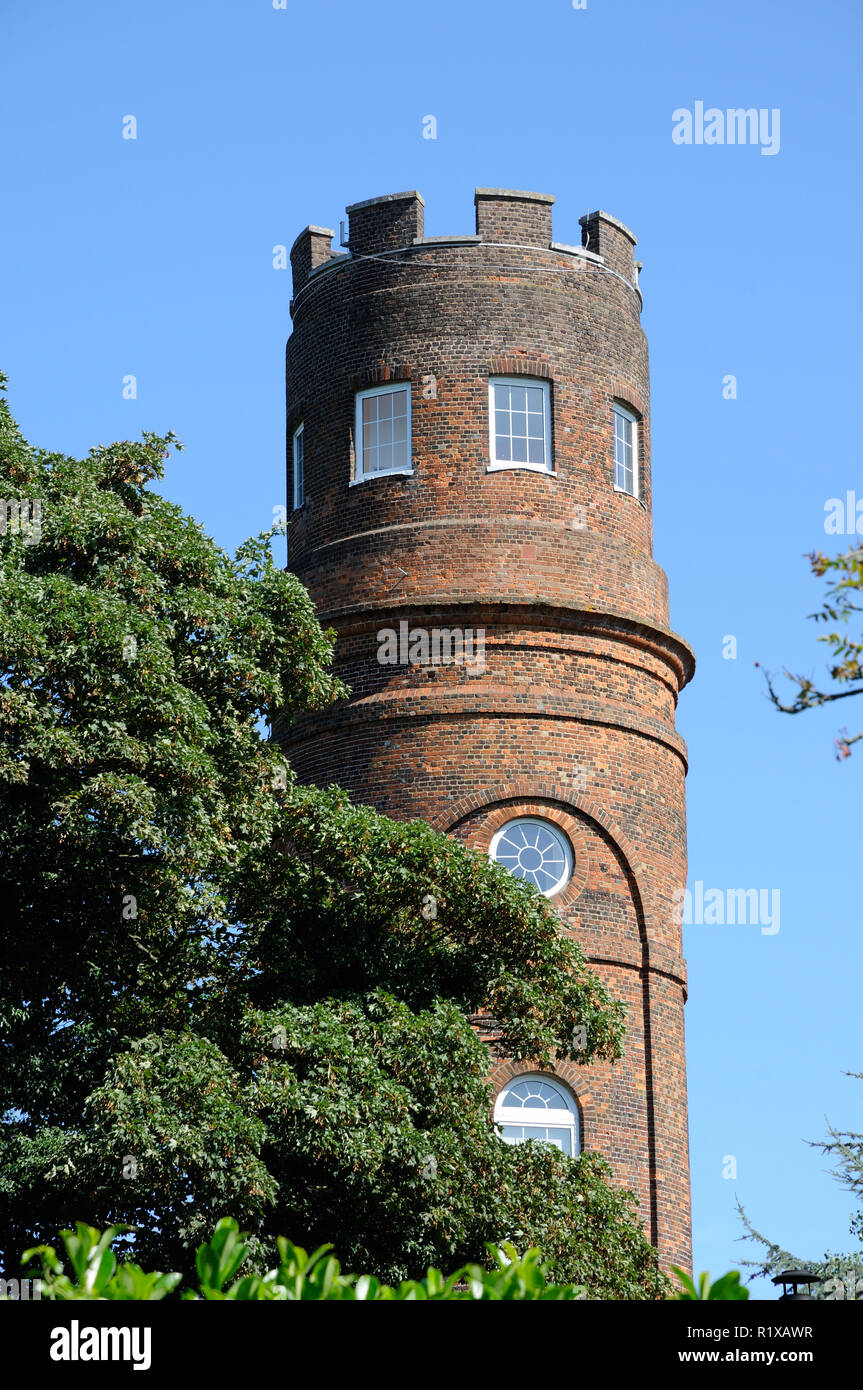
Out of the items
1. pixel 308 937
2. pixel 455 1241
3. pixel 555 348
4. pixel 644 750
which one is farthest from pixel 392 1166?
pixel 555 348

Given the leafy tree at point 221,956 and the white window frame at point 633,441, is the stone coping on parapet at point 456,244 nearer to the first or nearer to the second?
the white window frame at point 633,441

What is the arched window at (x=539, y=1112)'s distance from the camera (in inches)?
875

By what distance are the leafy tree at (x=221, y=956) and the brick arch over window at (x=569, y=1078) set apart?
3.24 metres

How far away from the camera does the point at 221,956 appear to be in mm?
18688

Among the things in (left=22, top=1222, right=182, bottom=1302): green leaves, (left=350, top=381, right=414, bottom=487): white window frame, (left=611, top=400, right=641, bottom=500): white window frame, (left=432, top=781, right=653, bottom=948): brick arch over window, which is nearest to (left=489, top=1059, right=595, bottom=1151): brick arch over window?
(left=432, top=781, right=653, bottom=948): brick arch over window

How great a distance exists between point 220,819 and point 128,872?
99 centimetres

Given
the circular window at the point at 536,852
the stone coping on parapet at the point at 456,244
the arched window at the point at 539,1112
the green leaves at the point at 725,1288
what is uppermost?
the stone coping on parapet at the point at 456,244

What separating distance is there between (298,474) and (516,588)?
15.1 ft

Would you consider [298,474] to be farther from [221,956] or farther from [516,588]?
[221,956]

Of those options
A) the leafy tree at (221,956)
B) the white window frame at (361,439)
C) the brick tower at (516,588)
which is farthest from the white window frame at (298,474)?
the leafy tree at (221,956)

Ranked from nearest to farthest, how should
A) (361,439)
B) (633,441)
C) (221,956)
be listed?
(221,956) < (361,439) < (633,441)

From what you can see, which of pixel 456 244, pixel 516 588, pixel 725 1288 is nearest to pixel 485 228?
pixel 456 244

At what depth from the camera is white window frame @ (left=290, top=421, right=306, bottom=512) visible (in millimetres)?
26719
